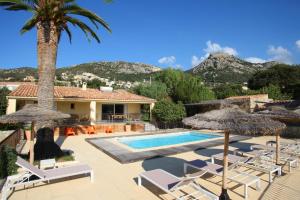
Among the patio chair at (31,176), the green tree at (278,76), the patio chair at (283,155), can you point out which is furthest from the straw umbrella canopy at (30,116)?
the green tree at (278,76)

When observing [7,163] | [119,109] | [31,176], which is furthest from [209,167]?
[119,109]

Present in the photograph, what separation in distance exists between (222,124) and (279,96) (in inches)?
1547

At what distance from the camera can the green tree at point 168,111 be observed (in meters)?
24.2

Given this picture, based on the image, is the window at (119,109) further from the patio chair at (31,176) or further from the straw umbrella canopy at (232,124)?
the straw umbrella canopy at (232,124)

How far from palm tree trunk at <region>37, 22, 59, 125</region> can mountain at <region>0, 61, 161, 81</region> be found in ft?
226

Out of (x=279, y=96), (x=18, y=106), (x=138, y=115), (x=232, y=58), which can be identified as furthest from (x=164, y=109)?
(x=232, y=58)

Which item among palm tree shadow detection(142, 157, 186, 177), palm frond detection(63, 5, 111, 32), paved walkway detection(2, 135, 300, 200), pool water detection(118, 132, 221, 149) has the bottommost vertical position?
pool water detection(118, 132, 221, 149)

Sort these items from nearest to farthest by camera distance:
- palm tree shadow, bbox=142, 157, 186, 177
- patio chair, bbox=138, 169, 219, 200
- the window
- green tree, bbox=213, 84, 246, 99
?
patio chair, bbox=138, 169, 219, 200
palm tree shadow, bbox=142, 157, 186, 177
the window
green tree, bbox=213, 84, 246, 99

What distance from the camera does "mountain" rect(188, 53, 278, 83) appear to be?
81.7 metres

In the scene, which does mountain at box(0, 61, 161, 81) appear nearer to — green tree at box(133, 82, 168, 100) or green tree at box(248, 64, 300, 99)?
green tree at box(248, 64, 300, 99)

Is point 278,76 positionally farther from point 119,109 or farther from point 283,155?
point 283,155

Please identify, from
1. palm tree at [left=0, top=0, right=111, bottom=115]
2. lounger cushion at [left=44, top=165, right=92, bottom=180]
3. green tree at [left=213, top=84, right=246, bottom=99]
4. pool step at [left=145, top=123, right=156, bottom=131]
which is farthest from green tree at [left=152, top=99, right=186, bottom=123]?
green tree at [left=213, top=84, right=246, bottom=99]

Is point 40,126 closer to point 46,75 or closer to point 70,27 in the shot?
point 46,75

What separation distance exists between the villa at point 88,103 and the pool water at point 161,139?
615cm
